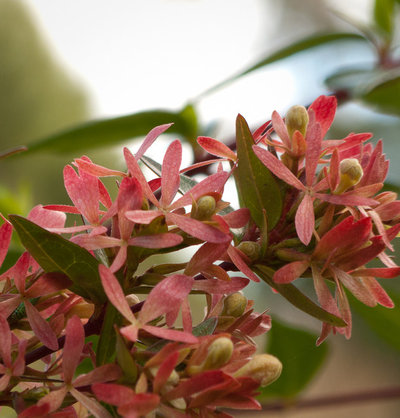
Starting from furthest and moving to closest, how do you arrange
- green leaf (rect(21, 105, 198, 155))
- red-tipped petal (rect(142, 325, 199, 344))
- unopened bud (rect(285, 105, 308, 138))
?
green leaf (rect(21, 105, 198, 155)) → unopened bud (rect(285, 105, 308, 138)) → red-tipped petal (rect(142, 325, 199, 344))

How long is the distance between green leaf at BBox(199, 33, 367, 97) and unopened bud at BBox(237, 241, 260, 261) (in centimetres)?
51

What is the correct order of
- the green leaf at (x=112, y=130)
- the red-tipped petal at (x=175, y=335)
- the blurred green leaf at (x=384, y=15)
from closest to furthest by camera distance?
the red-tipped petal at (x=175, y=335), the green leaf at (x=112, y=130), the blurred green leaf at (x=384, y=15)

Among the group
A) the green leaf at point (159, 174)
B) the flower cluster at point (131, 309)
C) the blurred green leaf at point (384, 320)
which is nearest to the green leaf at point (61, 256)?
the flower cluster at point (131, 309)

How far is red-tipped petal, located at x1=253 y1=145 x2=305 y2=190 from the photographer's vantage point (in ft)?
1.16

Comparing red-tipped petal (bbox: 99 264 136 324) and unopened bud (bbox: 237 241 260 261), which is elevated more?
red-tipped petal (bbox: 99 264 136 324)

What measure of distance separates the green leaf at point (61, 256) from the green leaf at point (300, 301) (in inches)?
4.1

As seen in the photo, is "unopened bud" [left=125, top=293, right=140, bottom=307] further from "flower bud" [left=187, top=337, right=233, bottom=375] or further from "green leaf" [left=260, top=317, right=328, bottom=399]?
"green leaf" [left=260, top=317, right=328, bottom=399]

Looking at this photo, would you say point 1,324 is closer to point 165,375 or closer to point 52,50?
point 165,375

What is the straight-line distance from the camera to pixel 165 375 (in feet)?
0.90

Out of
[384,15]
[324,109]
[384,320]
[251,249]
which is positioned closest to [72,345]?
[251,249]

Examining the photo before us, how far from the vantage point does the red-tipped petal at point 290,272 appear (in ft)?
1.07

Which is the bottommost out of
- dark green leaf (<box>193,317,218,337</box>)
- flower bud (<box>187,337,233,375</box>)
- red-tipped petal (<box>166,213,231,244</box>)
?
dark green leaf (<box>193,317,218,337</box>)

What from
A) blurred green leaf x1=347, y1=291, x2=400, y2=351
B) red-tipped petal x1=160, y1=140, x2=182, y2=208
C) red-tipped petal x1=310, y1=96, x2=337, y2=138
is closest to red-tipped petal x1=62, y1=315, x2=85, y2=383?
red-tipped petal x1=160, y1=140, x2=182, y2=208

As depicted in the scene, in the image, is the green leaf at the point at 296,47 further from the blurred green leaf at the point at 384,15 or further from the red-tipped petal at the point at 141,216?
the red-tipped petal at the point at 141,216
